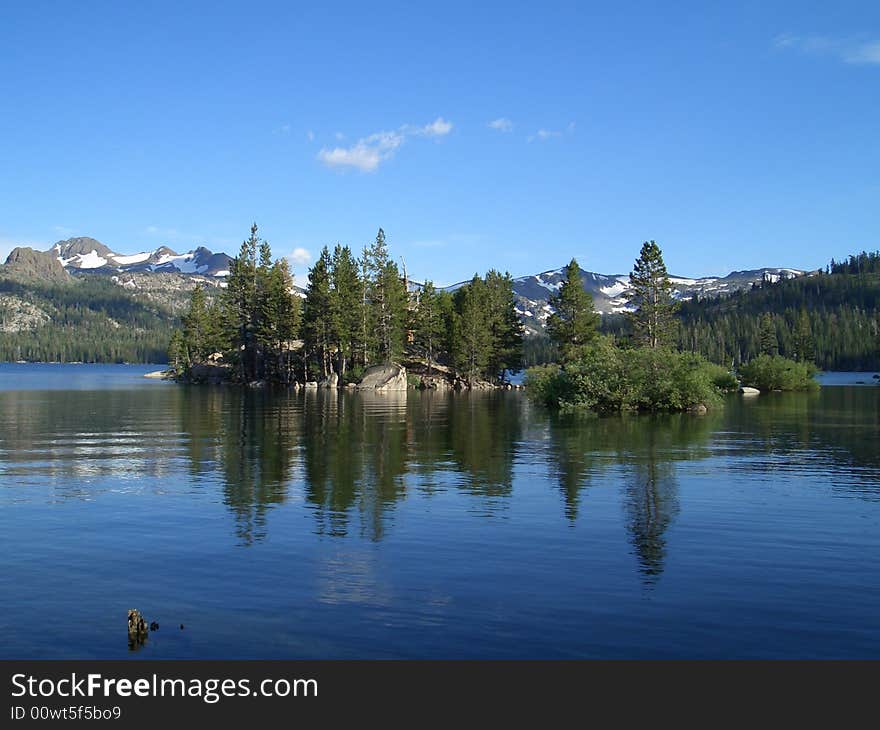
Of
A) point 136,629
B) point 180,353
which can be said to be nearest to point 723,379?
point 180,353

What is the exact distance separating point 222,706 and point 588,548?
10.4m

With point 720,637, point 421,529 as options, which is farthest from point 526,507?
point 720,637

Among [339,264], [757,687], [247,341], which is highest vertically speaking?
[339,264]

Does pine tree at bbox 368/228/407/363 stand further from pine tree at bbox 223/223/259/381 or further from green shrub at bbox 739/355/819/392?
green shrub at bbox 739/355/819/392

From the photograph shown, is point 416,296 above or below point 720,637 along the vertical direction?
above

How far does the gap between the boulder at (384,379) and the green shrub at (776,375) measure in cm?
4891

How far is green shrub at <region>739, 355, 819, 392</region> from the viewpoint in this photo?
108 metres

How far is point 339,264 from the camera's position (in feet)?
398

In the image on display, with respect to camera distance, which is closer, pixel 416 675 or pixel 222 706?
pixel 222 706

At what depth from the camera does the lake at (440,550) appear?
1279 centimetres

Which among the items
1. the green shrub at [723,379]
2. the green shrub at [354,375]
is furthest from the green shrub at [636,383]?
the green shrub at [354,375]

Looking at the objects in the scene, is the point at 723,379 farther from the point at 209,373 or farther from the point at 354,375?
the point at 209,373

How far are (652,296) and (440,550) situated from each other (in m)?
99.3

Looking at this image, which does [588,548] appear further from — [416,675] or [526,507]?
[416,675]
